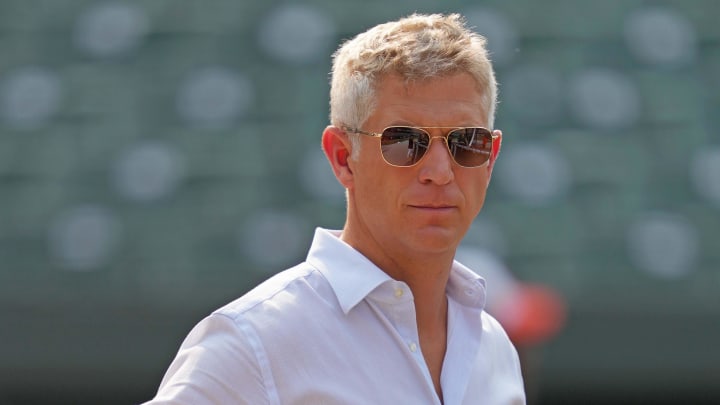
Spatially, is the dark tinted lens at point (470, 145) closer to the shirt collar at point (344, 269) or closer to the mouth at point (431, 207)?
the mouth at point (431, 207)

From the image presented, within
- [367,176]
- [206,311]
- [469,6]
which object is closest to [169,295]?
[206,311]

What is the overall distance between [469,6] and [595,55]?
2.11 feet

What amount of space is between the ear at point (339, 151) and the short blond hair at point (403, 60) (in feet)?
0.06

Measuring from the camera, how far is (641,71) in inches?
224

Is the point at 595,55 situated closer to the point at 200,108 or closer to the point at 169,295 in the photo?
the point at 200,108

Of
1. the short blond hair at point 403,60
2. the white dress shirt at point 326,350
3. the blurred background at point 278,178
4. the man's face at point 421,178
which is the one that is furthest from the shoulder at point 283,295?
the blurred background at point 278,178

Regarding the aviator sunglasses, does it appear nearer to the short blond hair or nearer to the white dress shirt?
the short blond hair

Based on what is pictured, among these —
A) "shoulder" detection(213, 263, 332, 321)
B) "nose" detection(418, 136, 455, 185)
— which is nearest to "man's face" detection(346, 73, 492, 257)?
"nose" detection(418, 136, 455, 185)

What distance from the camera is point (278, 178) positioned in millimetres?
5223

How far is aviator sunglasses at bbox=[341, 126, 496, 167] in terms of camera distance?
1.76m

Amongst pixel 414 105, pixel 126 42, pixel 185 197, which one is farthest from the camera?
pixel 126 42

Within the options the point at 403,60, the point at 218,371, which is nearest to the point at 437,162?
the point at 403,60

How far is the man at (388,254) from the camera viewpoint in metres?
1.65

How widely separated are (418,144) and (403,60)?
127 millimetres
